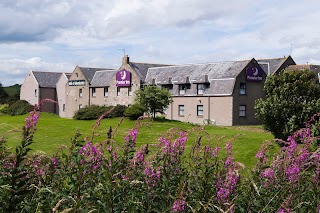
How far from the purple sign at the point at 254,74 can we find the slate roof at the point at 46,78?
1614 inches

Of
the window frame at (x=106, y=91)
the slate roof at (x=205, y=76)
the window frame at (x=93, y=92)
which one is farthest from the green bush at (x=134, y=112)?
the window frame at (x=93, y=92)

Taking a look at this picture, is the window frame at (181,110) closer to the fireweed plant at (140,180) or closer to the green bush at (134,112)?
the green bush at (134,112)

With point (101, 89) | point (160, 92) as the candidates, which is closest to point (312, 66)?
point (160, 92)

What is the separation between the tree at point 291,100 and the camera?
2667 cm

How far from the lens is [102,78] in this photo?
67.6 meters

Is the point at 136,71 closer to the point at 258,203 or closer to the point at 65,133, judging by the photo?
the point at 65,133

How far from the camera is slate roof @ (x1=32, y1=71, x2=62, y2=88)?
259 feet

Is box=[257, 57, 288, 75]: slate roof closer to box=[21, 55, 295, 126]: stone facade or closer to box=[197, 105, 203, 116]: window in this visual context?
box=[21, 55, 295, 126]: stone facade

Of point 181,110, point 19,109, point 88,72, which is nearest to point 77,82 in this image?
point 88,72

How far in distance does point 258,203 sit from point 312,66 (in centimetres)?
5729

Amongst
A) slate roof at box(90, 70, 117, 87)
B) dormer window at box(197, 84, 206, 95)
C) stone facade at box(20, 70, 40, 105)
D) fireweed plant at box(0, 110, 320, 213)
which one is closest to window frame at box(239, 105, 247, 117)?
dormer window at box(197, 84, 206, 95)

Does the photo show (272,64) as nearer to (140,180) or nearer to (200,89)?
(200,89)

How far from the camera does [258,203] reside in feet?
19.7

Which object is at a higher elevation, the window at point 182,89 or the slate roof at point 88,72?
the slate roof at point 88,72
